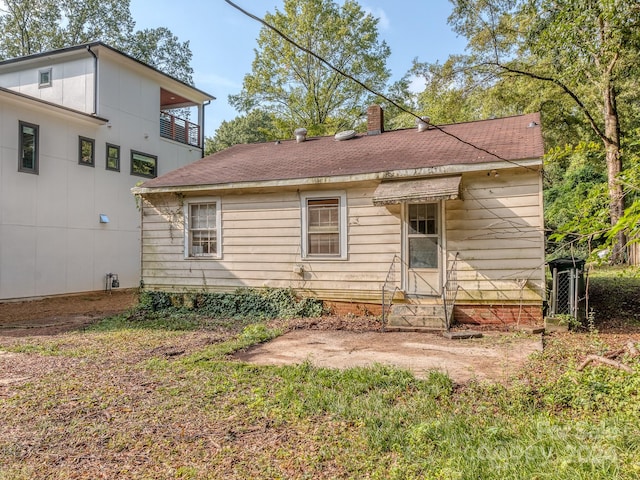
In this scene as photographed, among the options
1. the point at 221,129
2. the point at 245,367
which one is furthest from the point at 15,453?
the point at 221,129

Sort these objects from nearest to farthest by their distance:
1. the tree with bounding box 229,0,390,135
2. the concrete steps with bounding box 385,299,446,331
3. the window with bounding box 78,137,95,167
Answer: the concrete steps with bounding box 385,299,446,331 → the window with bounding box 78,137,95,167 → the tree with bounding box 229,0,390,135

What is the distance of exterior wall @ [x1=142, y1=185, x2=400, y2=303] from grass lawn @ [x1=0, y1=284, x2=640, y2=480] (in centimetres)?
371

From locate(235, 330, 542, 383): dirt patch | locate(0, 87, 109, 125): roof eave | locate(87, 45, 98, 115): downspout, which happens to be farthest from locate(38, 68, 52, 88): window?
locate(235, 330, 542, 383): dirt patch

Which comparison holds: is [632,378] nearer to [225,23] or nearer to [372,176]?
[225,23]

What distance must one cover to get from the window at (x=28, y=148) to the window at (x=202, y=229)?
5.98m

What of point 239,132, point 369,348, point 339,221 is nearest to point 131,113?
point 339,221

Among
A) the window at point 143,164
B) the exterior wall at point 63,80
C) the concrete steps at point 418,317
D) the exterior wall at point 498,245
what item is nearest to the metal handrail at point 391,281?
the concrete steps at point 418,317

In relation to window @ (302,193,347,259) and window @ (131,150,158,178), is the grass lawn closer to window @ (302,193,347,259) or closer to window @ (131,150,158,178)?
window @ (302,193,347,259)

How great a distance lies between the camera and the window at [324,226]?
8.98 m

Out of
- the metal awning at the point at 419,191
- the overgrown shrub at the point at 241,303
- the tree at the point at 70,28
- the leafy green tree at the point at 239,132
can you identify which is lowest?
the overgrown shrub at the point at 241,303

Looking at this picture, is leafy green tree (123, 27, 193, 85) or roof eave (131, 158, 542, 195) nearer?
roof eave (131, 158, 542, 195)

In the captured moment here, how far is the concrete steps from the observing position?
768 centimetres

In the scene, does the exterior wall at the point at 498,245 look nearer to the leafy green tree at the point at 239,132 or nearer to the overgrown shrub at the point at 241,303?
the overgrown shrub at the point at 241,303

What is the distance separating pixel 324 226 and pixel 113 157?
10.3 m
